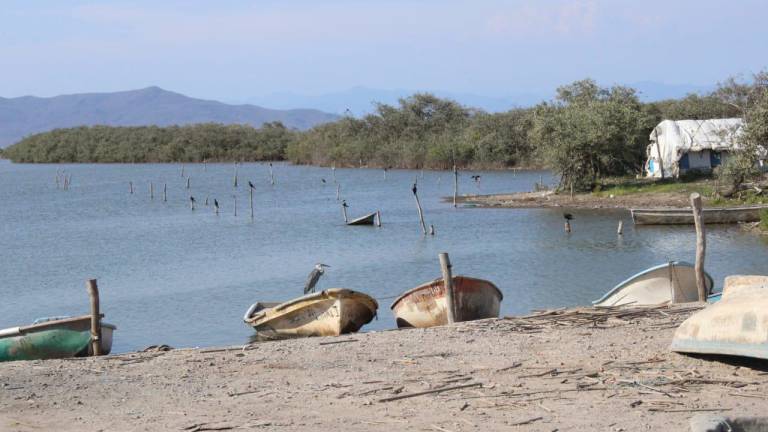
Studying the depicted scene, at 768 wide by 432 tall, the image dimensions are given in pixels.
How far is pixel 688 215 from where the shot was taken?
130 feet

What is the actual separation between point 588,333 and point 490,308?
4872mm

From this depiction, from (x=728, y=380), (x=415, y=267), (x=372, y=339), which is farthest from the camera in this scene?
(x=415, y=267)

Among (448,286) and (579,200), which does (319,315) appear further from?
(579,200)

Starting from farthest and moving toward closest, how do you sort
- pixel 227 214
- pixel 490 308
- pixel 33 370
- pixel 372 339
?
1. pixel 227 214
2. pixel 490 308
3. pixel 372 339
4. pixel 33 370

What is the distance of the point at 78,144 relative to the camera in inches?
5438

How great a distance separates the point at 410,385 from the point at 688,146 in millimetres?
40757

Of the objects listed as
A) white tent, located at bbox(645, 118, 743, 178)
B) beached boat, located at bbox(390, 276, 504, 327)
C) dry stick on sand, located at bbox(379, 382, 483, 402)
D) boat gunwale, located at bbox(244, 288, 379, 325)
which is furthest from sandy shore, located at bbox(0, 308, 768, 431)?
white tent, located at bbox(645, 118, 743, 178)

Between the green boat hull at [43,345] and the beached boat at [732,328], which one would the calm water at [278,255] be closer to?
the green boat hull at [43,345]

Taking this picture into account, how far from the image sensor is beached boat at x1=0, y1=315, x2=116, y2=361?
694 inches

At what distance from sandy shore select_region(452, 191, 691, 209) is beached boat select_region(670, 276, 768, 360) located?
1269 inches

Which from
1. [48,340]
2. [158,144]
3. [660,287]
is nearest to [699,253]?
[660,287]

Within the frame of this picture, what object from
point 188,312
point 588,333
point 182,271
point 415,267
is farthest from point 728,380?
point 182,271

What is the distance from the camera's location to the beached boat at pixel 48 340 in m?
17.6

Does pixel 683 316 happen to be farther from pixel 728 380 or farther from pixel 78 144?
pixel 78 144
